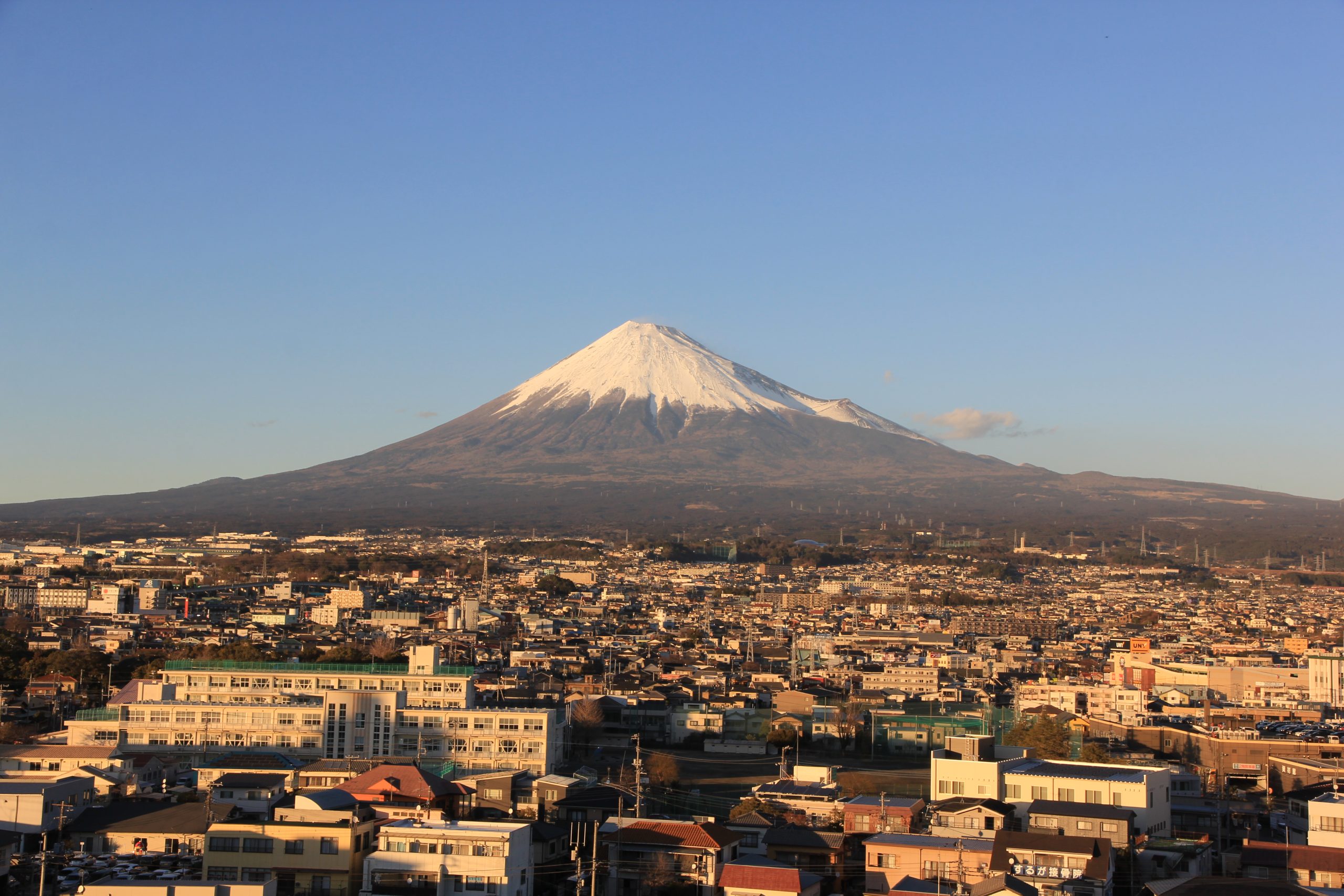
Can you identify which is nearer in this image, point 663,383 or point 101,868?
point 101,868

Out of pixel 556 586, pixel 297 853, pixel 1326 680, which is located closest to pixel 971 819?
pixel 297 853

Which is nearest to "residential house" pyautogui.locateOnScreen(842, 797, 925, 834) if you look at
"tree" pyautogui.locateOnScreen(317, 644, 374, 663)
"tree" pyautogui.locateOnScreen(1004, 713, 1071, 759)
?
"tree" pyautogui.locateOnScreen(1004, 713, 1071, 759)

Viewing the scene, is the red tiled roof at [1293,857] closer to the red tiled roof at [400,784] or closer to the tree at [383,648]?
the red tiled roof at [400,784]

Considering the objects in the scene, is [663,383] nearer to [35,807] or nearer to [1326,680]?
[1326,680]

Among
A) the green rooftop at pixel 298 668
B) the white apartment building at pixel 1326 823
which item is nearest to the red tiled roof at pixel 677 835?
the white apartment building at pixel 1326 823

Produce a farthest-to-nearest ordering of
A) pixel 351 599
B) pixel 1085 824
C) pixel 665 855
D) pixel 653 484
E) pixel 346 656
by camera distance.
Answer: pixel 653 484 → pixel 351 599 → pixel 346 656 → pixel 1085 824 → pixel 665 855

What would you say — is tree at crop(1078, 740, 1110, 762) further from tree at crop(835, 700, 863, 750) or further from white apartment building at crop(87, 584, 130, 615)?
white apartment building at crop(87, 584, 130, 615)
